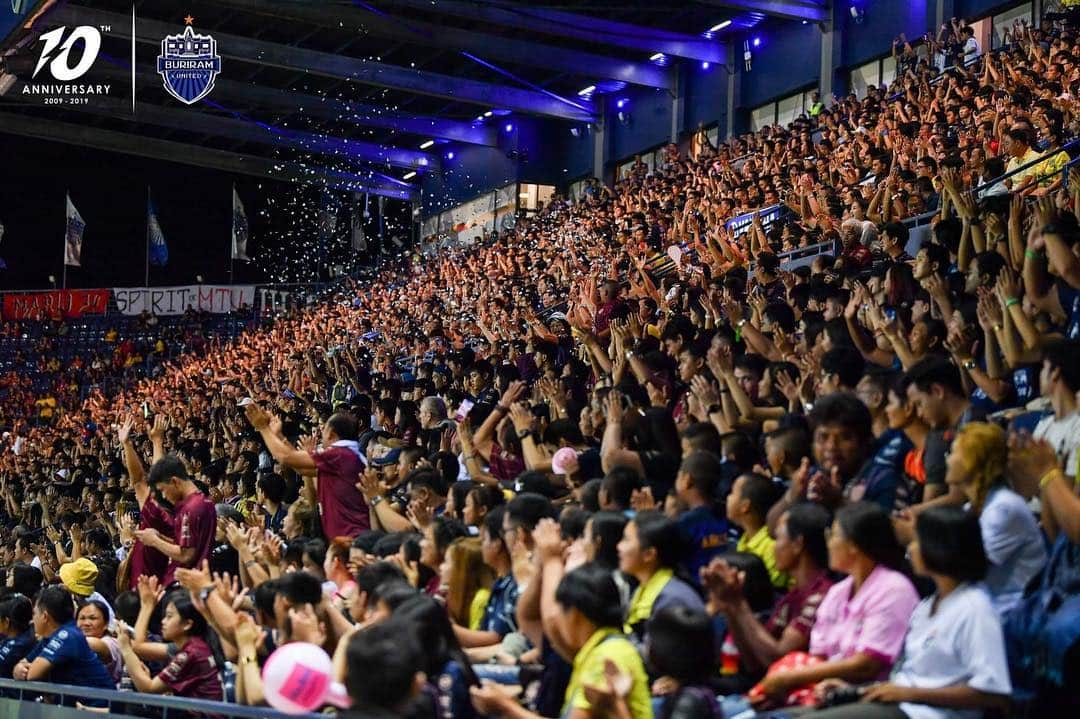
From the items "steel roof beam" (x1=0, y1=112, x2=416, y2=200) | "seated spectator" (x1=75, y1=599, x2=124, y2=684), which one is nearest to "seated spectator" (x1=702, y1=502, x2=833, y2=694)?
"seated spectator" (x1=75, y1=599, x2=124, y2=684)

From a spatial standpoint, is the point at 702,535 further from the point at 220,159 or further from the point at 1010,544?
the point at 220,159

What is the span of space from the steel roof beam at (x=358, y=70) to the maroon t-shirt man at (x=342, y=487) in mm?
19906

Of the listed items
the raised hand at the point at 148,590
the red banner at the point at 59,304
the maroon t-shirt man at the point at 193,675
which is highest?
the red banner at the point at 59,304

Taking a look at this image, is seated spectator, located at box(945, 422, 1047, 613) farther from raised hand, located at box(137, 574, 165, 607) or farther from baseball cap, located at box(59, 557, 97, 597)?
baseball cap, located at box(59, 557, 97, 597)

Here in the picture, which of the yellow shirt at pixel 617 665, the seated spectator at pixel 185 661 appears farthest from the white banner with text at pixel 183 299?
the yellow shirt at pixel 617 665

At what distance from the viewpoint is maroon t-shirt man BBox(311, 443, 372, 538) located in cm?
991

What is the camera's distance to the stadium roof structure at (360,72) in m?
26.7

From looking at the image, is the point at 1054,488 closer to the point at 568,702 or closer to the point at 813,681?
the point at 813,681

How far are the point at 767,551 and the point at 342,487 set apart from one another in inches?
172

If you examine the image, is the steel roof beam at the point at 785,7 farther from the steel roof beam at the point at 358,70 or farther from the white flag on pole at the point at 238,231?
Answer: the white flag on pole at the point at 238,231

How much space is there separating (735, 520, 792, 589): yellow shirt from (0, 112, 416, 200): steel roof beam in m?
32.6

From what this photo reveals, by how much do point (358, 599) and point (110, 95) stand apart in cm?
2955

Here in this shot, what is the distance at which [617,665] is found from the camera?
4.85 m

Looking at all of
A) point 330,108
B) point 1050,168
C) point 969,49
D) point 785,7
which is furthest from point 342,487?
point 330,108
